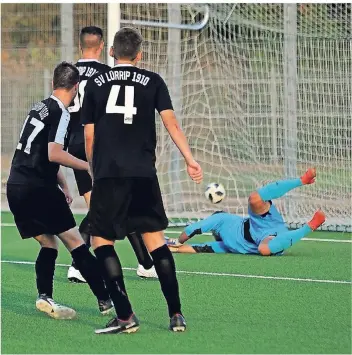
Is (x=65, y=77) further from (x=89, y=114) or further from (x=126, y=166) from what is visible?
(x=126, y=166)

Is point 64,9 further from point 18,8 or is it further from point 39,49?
point 18,8

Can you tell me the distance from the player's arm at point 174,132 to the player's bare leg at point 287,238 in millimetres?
3182

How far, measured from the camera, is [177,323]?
6195 millimetres

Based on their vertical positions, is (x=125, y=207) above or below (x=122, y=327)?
above

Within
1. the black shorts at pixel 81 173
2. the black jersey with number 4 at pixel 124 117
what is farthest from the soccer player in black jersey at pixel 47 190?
the black shorts at pixel 81 173

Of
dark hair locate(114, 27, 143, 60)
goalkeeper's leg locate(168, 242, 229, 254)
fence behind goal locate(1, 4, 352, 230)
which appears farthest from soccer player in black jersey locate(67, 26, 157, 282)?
fence behind goal locate(1, 4, 352, 230)

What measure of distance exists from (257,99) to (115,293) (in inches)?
271

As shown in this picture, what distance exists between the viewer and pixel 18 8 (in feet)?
56.0

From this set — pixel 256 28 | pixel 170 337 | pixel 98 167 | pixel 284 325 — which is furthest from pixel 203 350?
pixel 256 28

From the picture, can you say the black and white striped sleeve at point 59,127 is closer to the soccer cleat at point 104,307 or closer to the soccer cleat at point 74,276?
the soccer cleat at point 104,307

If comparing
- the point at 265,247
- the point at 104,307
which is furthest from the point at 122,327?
the point at 265,247

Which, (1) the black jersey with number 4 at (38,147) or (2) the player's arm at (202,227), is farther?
(2) the player's arm at (202,227)

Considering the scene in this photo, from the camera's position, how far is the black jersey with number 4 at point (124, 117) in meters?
6.18

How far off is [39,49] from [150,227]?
385 inches
